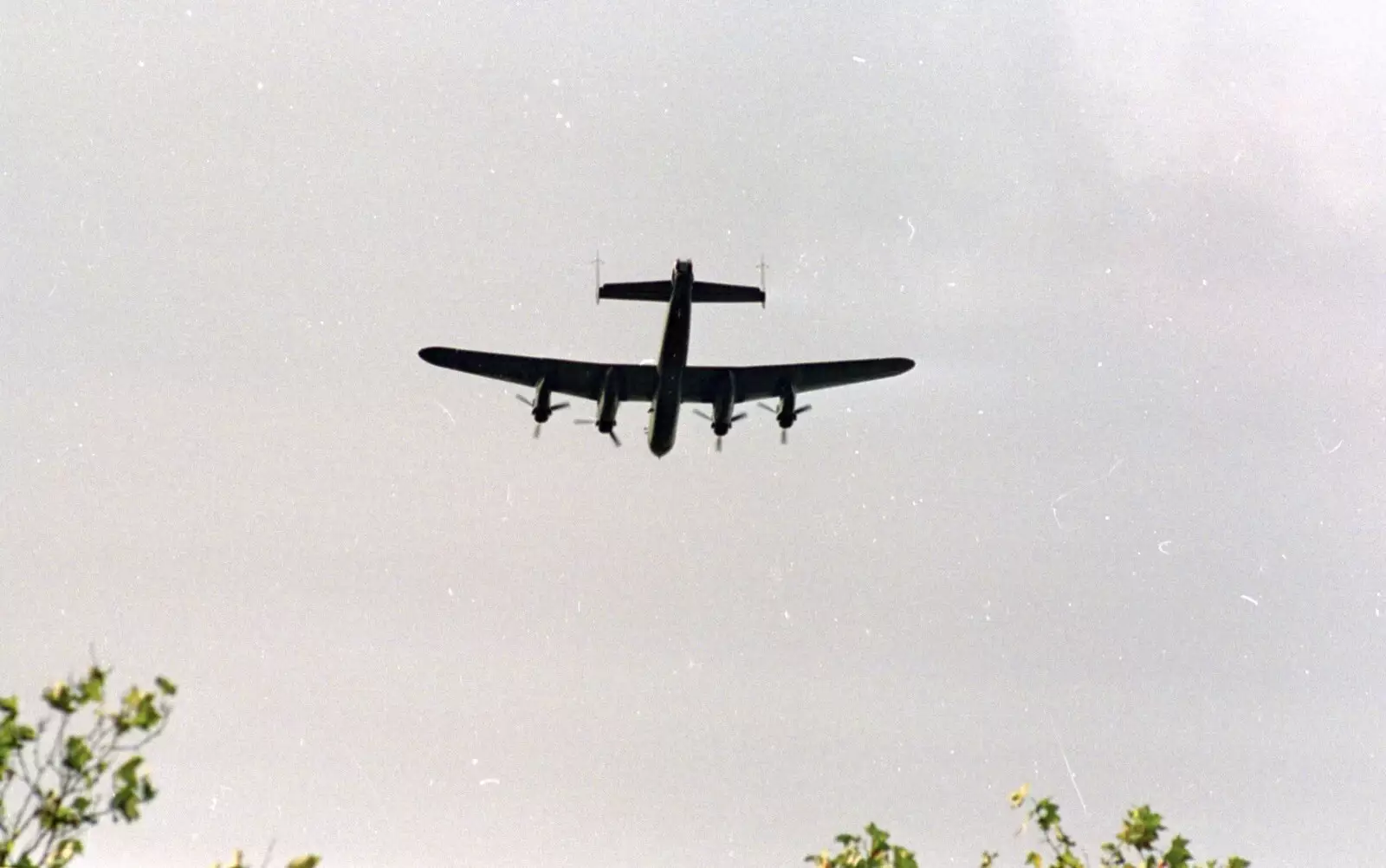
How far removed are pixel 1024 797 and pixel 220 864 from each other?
30.6ft

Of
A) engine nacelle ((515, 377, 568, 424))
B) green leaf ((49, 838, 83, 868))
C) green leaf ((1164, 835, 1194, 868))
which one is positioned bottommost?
green leaf ((49, 838, 83, 868))

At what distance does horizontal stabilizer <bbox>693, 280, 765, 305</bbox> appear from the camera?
4422cm

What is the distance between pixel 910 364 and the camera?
49906 millimetres

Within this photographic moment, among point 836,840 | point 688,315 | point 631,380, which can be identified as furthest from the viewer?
point 631,380

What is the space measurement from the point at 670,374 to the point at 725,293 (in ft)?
11.8

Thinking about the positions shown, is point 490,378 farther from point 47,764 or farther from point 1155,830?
point 47,764

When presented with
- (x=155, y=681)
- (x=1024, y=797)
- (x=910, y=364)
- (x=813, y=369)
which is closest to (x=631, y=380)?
(x=813, y=369)

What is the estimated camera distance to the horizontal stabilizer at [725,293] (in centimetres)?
4422

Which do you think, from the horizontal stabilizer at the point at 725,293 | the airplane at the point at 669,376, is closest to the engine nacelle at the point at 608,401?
the airplane at the point at 669,376

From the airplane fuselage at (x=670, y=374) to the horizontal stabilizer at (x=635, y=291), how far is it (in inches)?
57.4

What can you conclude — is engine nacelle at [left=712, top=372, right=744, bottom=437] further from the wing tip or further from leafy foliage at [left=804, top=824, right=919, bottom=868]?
leafy foliage at [left=804, top=824, right=919, bottom=868]

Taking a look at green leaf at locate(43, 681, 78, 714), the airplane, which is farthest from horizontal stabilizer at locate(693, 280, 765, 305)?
green leaf at locate(43, 681, 78, 714)

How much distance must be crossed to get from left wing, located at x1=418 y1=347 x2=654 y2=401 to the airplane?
1.3 inches

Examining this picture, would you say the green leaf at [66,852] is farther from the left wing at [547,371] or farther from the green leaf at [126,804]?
the left wing at [547,371]
